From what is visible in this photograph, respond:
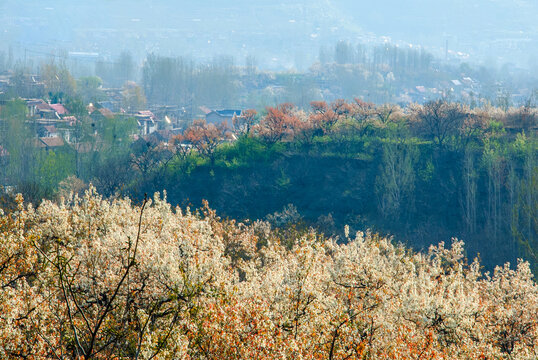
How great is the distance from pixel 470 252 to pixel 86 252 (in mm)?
23430

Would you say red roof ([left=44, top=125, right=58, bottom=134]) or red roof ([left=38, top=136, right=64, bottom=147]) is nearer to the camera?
red roof ([left=38, top=136, right=64, bottom=147])

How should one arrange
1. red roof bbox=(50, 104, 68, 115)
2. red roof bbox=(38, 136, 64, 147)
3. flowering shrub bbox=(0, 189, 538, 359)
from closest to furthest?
1. flowering shrub bbox=(0, 189, 538, 359)
2. red roof bbox=(38, 136, 64, 147)
3. red roof bbox=(50, 104, 68, 115)

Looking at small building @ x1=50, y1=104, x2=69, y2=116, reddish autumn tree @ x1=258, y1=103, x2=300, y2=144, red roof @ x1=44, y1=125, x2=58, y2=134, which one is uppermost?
reddish autumn tree @ x1=258, y1=103, x2=300, y2=144

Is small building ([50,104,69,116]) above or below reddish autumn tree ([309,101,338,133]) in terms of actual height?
below

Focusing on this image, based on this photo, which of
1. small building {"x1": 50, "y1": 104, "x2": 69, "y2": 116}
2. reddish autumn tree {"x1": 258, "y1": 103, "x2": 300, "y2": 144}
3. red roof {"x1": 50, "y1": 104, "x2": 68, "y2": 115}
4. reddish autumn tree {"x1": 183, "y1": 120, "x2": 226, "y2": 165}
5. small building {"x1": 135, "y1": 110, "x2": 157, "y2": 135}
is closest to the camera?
reddish autumn tree {"x1": 183, "y1": 120, "x2": 226, "y2": 165}

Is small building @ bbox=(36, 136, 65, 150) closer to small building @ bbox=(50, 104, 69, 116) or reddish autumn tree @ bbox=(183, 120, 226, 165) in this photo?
small building @ bbox=(50, 104, 69, 116)

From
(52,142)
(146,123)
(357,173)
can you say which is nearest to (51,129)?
(52,142)

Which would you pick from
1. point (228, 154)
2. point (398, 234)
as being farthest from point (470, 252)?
point (228, 154)

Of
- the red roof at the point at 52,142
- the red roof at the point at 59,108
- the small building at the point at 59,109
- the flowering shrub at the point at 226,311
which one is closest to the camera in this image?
the flowering shrub at the point at 226,311

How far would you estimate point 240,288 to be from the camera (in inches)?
554

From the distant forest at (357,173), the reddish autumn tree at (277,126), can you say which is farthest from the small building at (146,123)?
the reddish autumn tree at (277,126)

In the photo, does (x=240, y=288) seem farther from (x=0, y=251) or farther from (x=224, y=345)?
(x=0, y=251)

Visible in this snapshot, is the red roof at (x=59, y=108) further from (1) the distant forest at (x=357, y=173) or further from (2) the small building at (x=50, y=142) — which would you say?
(1) the distant forest at (x=357, y=173)

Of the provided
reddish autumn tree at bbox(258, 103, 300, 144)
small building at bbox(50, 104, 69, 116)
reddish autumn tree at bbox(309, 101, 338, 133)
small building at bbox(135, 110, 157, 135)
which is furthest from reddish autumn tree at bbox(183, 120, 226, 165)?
small building at bbox(135, 110, 157, 135)
